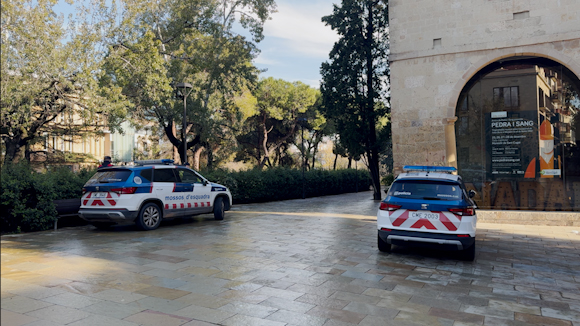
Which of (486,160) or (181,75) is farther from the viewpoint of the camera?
(181,75)

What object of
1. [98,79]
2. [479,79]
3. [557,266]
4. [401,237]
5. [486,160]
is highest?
[98,79]

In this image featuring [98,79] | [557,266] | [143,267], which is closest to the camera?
[143,267]

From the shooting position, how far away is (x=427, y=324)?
14.1 ft

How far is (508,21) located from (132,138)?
44813mm

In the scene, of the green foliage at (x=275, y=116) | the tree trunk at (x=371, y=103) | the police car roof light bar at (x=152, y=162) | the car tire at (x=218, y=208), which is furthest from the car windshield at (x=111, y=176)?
the green foliage at (x=275, y=116)

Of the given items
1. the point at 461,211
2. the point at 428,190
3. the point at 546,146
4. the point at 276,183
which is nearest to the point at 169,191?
the point at 428,190

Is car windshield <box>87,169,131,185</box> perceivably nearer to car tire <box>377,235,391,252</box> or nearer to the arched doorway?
car tire <box>377,235,391,252</box>

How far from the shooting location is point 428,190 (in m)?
7.46

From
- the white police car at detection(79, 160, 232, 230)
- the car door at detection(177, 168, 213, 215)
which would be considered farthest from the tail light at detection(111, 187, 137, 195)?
the car door at detection(177, 168, 213, 215)

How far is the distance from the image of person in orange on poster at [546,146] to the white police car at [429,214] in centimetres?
679

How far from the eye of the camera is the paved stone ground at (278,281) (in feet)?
14.7

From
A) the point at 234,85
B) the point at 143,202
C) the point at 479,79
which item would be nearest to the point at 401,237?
the point at 143,202

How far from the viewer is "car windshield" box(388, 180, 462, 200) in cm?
733

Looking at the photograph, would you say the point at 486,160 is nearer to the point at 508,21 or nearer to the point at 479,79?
the point at 479,79
